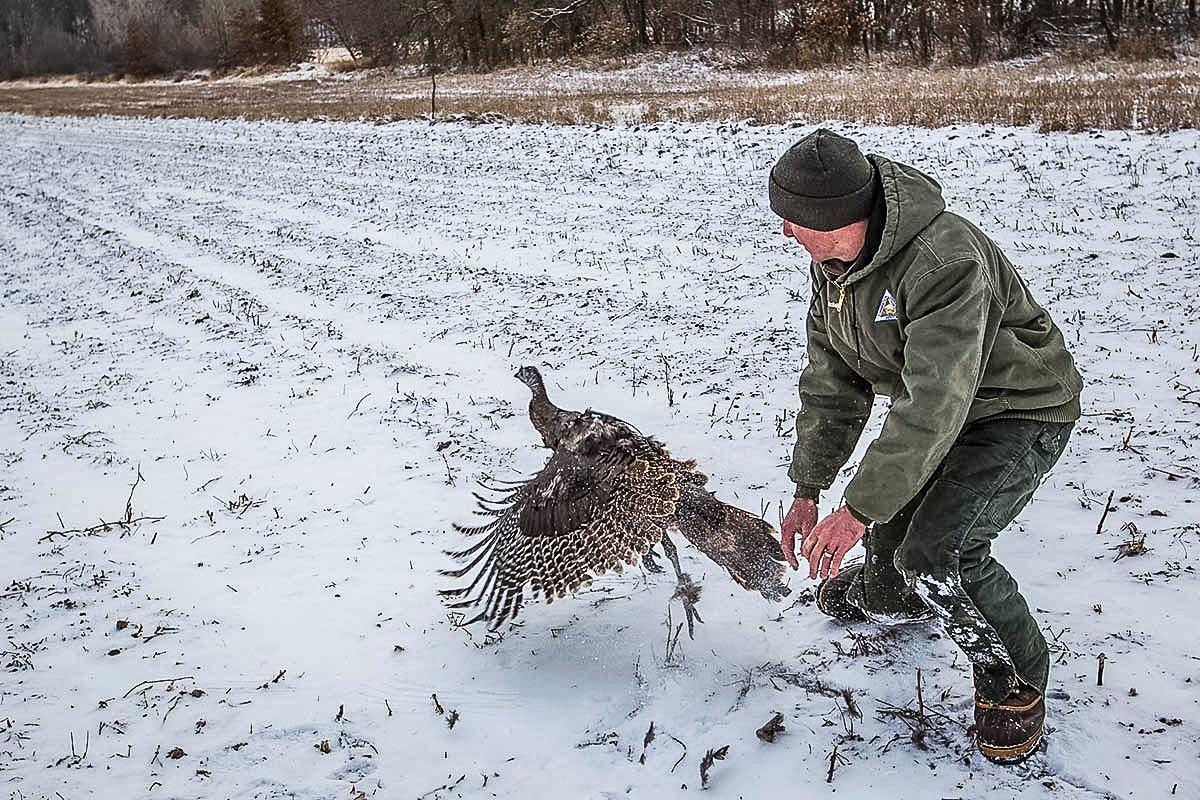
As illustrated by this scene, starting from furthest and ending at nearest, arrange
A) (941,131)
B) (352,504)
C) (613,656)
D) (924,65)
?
(924,65)
(941,131)
(352,504)
(613,656)

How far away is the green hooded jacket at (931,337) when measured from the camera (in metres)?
2.40

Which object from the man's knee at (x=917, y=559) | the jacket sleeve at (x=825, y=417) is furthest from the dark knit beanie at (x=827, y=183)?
the man's knee at (x=917, y=559)

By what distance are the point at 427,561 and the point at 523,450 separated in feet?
4.06

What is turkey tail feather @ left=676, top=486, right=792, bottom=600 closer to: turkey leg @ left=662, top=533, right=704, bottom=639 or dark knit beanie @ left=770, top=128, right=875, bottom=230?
turkey leg @ left=662, top=533, right=704, bottom=639

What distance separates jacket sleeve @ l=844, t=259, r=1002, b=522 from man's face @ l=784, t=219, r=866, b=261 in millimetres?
230

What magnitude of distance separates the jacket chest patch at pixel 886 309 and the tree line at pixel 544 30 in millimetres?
Answer: 27417

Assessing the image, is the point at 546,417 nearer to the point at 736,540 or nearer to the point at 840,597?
the point at 736,540

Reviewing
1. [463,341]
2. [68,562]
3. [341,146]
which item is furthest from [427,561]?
[341,146]

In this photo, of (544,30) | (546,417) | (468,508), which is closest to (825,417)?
(546,417)

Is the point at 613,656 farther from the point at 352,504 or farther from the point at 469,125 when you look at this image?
the point at 469,125

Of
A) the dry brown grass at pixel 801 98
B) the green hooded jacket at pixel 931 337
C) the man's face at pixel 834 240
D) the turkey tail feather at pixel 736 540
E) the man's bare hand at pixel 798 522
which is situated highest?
the dry brown grass at pixel 801 98

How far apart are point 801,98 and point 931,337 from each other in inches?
725

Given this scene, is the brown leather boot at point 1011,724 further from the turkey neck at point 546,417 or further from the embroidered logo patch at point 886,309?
the turkey neck at point 546,417

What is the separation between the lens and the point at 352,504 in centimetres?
514
